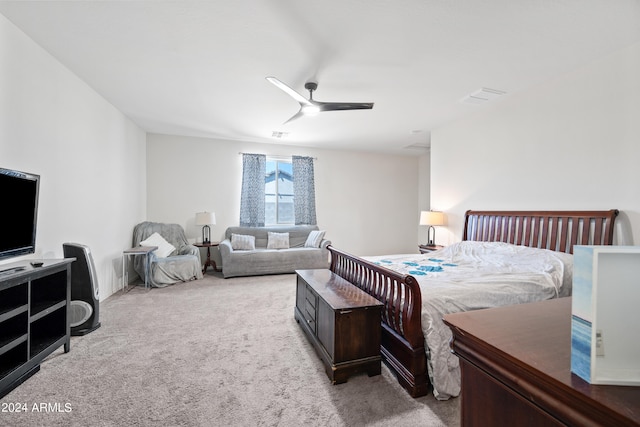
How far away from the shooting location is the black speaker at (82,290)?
2.66 meters

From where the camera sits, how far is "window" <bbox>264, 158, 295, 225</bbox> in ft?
20.0

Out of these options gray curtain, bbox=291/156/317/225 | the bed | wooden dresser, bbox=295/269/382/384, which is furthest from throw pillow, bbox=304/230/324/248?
wooden dresser, bbox=295/269/382/384

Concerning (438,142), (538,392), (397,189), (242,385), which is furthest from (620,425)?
(397,189)

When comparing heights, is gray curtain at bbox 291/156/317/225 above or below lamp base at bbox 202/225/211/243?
above

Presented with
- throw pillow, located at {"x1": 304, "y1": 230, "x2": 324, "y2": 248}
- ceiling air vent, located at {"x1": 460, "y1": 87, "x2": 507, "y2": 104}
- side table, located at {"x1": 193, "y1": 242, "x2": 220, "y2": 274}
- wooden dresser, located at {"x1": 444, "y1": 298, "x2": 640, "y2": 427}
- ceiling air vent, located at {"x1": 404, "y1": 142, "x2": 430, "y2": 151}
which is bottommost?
side table, located at {"x1": 193, "y1": 242, "x2": 220, "y2": 274}

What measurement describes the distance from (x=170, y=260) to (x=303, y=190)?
2901 mm

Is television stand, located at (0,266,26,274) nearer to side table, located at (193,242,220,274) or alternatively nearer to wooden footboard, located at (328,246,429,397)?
wooden footboard, located at (328,246,429,397)

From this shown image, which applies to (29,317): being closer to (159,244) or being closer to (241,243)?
(159,244)

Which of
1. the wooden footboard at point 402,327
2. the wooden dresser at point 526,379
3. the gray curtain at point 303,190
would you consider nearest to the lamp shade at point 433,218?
the wooden footboard at point 402,327

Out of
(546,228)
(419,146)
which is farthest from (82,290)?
(419,146)

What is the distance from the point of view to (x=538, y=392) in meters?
0.52

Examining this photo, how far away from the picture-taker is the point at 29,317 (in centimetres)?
195

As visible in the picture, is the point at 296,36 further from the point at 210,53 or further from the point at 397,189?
the point at 397,189

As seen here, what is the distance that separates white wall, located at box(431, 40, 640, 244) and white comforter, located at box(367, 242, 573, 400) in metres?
0.68
